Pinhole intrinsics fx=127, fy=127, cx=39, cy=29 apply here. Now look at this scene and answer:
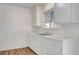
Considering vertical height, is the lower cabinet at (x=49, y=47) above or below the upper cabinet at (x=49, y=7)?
below

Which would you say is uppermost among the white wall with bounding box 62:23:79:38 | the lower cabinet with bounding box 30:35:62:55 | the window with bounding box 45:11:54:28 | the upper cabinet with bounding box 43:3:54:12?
the upper cabinet with bounding box 43:3:54:12

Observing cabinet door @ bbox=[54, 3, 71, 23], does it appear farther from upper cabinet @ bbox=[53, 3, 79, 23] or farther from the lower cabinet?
the lower cabinet

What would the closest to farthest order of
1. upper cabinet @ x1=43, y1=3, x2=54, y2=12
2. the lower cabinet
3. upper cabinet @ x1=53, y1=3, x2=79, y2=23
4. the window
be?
1. the lower cabinet
2. upper cabinet @ x1=53, y1=3, x2=79, y2=23
3. upper cabinet @ x1=43, y1=3, x2=54, y2=12
4. the window

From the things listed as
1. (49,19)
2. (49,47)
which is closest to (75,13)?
(49,47)

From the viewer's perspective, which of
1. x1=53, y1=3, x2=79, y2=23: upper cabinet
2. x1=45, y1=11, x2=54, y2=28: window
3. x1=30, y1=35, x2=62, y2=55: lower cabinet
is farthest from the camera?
x1=45, y1=11, x2=54, y2=28: window

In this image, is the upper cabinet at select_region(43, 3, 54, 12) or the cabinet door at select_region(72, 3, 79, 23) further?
the upper cabinet at select_region(43, 3, 54, 12)

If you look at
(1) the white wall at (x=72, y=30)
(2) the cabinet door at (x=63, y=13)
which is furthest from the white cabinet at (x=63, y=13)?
(1) the white wall at (x=72, y=30)

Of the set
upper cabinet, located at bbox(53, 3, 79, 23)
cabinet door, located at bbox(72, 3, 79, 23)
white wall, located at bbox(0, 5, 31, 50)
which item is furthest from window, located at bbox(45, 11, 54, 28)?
cabinet door, located at bbox(72, 3, 79, 23)

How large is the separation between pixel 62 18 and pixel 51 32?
118 cm

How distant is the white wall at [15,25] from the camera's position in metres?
4.69

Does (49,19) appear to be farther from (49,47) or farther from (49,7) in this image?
(49,47)

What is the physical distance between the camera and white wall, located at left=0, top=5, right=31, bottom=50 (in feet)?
15.4

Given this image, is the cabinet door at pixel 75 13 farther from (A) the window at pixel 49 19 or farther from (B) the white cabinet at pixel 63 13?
(A) the window at pixel 49 19
